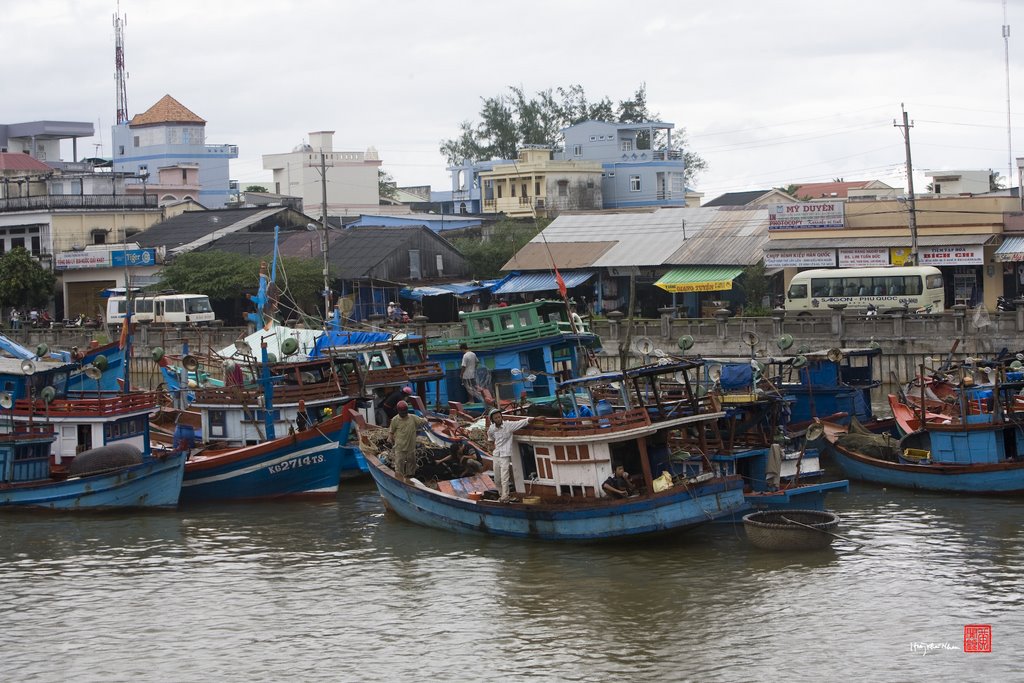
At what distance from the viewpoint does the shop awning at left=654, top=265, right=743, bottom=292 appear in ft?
166

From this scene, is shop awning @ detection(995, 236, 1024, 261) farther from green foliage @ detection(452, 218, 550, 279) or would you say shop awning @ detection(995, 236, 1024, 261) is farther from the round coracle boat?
the round coracle boat

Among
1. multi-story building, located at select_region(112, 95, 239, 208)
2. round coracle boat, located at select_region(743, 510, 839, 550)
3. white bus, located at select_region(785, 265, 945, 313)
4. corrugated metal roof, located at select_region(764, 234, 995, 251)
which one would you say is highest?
multi-story building, located at select_region(112, 95, 239, 208)

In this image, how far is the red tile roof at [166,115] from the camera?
287 ft

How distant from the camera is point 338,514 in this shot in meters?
27.3

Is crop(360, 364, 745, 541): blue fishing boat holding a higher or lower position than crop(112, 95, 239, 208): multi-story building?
lower

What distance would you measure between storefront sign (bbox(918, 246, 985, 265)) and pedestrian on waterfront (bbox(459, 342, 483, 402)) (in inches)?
840

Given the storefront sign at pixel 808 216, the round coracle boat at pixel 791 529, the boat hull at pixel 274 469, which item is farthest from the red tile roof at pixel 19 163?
the round coracle boat at pixel 791 529

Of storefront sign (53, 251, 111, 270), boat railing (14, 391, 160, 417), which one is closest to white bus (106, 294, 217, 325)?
storefront sign (53, 251, 111, 270)

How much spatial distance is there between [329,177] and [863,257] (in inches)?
1673

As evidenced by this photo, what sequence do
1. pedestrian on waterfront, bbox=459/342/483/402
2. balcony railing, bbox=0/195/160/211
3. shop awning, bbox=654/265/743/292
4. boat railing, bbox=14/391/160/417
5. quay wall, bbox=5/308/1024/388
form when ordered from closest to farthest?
boat railing, bbox=14/391/160/417, pedestrian on waterfront, bbox=459/342/483/402, quay wall, bbox=5/308/1024/388, shop awning, bbox=654/265/743/292, balcony railing, bbox=0/195/160/211

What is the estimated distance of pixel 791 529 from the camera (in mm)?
21922

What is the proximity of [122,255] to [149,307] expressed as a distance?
6.57 m

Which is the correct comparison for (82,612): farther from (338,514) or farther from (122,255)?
(122,255)

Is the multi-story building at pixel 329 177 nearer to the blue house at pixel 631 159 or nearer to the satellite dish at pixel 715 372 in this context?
the blue house at pixel 631 159
